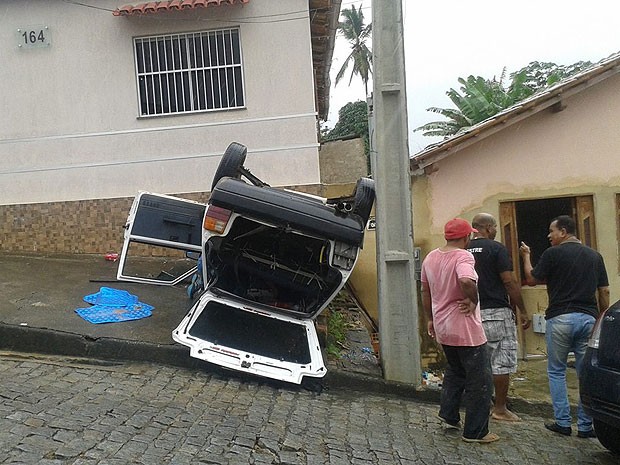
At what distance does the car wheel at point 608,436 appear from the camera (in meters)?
A: 4.27

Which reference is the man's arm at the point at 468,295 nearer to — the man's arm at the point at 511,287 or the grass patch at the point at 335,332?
the man's arm at the point at 511,287

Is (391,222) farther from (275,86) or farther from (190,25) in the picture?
(190,25)

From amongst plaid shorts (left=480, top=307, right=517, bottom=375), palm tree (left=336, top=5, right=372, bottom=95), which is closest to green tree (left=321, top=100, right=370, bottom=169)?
palm tree (left=336, top=5, right=372, bottom=95)

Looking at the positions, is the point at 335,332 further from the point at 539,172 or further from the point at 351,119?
the point at 351,119

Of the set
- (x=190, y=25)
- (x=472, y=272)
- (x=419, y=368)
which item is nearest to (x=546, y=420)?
(x=419, y=368)

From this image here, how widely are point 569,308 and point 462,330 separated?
107cm

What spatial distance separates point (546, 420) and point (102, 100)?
830cm

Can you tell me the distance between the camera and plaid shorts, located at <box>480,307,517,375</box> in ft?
16.8

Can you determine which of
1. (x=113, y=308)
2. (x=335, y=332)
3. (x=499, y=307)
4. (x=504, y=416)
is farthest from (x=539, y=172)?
(x=113, y=308)

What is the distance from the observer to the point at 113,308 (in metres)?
6.73

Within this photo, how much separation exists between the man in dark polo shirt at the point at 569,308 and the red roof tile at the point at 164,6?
6.82 metres

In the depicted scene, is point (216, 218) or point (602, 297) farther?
point (216, 218)

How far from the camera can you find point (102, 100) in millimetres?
10453

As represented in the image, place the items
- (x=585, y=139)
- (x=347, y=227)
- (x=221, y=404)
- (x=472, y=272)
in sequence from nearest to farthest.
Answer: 1. (x=472, y=272)
2. (x=221, y=404)
3. (x=347, y=227)
4. (x=585, y=139)
